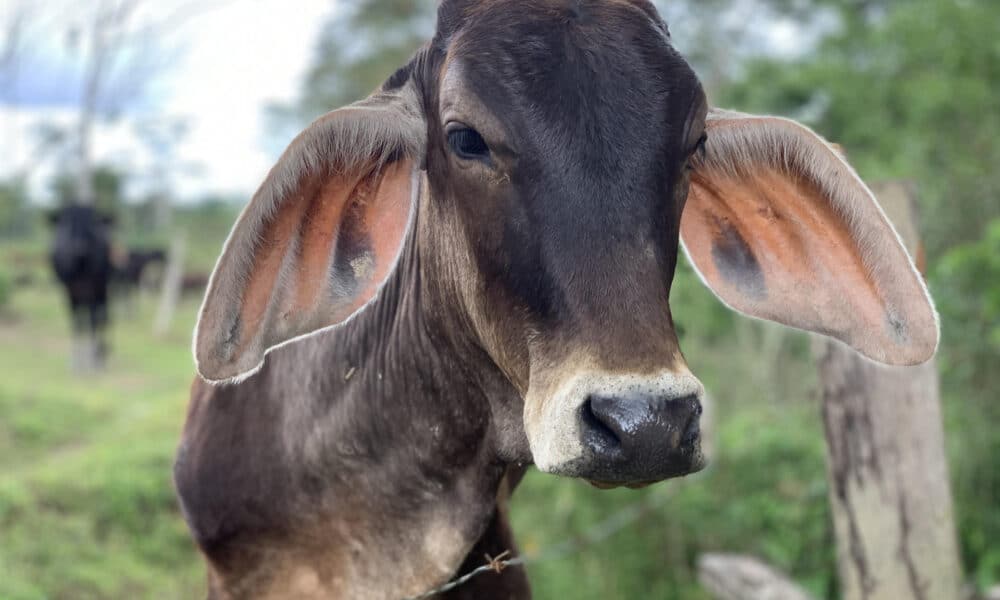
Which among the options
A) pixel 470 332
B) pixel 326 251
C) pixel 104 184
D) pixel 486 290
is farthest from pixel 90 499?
pixel 104 184

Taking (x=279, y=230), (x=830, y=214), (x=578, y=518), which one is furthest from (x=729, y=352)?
(x=279, y=230)

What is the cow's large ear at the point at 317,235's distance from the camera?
211 centimetres

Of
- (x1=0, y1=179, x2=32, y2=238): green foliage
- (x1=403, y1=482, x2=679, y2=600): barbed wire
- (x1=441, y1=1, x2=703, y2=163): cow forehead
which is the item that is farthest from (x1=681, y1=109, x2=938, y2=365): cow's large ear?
(x1=0, y1=179, x2=32, y2=238): green foliage

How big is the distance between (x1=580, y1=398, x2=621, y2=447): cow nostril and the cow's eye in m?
0.56

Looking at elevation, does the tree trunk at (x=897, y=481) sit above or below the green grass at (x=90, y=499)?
above

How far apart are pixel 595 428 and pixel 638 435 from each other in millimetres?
81

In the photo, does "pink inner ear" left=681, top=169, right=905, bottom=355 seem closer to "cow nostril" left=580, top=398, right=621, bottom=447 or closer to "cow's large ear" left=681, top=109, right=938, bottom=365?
"cow's large ear" left=681, top=109, right=938, bottom=365

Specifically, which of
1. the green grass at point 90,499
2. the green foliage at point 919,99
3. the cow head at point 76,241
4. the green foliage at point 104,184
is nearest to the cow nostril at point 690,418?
the green foliage at point 919,99

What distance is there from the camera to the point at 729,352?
7730mm

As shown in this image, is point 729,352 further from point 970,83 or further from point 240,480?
point 240,480

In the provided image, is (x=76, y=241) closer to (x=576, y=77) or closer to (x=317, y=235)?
(x=317, y=235)

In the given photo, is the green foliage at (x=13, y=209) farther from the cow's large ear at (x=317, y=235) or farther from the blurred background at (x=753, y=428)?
the cow's large ear at (x=317, y=235)

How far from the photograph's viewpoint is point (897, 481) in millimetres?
3316

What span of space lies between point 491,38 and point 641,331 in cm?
68
